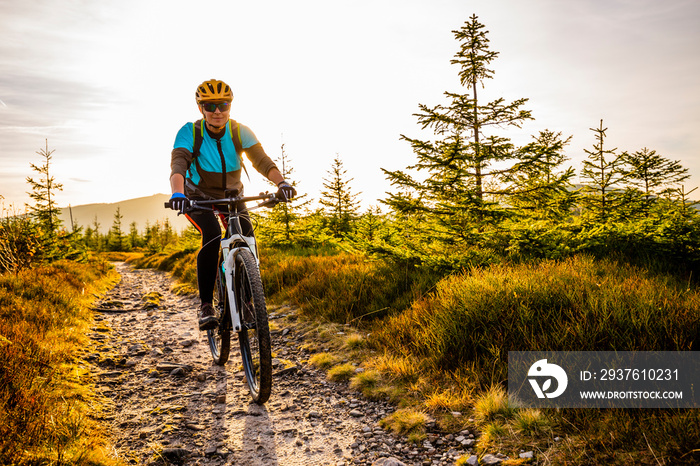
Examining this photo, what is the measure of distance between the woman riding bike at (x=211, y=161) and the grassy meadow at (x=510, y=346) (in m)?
1.92

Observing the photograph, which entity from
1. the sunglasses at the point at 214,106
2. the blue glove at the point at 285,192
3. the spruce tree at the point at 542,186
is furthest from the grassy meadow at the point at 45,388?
the spruce tree at the point at 542,186

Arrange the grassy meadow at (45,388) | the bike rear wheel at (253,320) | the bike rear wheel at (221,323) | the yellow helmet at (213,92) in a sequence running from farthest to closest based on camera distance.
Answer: the bike rear wheel at (221,323) < the yellow helmet at (213,92) < the bike rear wheel at (253,320) < the grassy meadow at (45,388)

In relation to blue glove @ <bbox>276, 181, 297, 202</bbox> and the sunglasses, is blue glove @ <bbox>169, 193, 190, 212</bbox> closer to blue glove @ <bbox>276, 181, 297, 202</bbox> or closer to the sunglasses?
blue glove @ <bbox>276, 181, 297, 202</bbox>

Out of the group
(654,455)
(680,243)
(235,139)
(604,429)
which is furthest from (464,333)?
(680,243)

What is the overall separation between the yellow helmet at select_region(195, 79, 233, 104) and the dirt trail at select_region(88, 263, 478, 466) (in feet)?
11.2

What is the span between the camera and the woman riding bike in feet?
13.4

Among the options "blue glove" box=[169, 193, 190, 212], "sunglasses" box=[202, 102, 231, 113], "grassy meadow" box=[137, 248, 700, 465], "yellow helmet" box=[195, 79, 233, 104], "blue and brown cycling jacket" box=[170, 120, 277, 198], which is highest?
"yellow helmet" box=[195, 79, 233, 104]

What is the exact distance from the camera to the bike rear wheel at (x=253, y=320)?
316cm

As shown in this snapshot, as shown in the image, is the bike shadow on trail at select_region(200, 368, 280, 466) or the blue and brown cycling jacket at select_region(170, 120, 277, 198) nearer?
the bike shadow on trail at select_region(200, 368, 280, 466)

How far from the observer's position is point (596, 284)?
4023mm

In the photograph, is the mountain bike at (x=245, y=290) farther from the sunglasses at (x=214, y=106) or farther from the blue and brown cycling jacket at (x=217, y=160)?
the sunglasses at (x=214, y=106)

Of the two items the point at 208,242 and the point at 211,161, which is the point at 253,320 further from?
the point at 211,161

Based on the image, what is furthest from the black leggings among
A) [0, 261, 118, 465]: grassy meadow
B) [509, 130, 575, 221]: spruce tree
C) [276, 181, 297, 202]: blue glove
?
[509, 130, 575, 221]: spruce tree

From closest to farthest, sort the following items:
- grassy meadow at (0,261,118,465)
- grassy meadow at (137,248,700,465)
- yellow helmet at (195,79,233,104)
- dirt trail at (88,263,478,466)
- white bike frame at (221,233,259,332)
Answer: grassy meadow at (137,248,700,465) < grassy meadow at (0,261,118,465) < dirt trail at (88,263,478,466) < white bike frame at (221,233,259,332) < yellow helmet at (195,79,233,104)
